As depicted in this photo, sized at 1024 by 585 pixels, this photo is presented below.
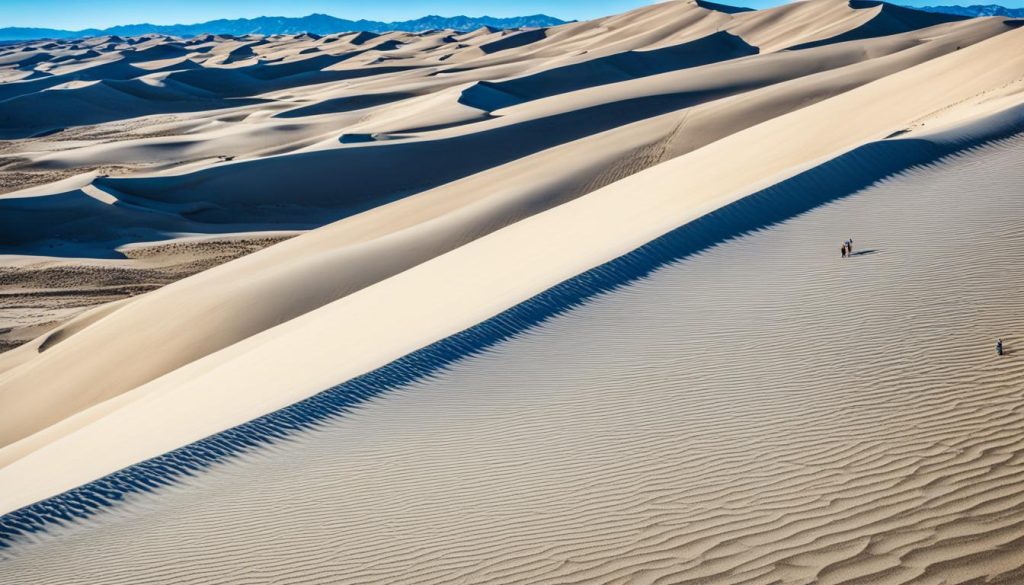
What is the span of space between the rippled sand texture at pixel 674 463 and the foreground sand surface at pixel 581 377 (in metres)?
0.02

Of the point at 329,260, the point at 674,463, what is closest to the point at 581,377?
the point at 674,463

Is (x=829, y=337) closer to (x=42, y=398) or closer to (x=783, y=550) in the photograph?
(x=783, y=550)

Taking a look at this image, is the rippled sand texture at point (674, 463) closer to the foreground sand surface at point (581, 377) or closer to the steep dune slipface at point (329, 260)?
the foreground sand surface at point (581, 377)

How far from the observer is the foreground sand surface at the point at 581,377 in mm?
4844

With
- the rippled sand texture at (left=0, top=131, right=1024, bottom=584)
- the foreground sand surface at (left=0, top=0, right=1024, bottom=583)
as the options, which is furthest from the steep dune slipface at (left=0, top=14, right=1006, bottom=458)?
the rippled sand texture at (left=0, top=131, right=1024, bottom=584)

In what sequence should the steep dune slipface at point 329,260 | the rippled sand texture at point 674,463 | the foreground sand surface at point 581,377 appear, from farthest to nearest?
the steep dune slipface at point 329,260, the foreground sand surface at point 581,377, the rippled sand texture at point 674,463

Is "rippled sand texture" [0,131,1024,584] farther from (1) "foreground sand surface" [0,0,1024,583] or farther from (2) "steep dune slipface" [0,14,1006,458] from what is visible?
(2) "steep dune slipface" [0,14,1006,458]

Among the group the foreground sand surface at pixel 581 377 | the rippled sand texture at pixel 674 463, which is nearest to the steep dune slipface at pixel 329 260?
the foreground sand surface at pixel 581 377

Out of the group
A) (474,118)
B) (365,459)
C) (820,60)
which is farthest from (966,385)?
(820,60)

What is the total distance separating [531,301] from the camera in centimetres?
940

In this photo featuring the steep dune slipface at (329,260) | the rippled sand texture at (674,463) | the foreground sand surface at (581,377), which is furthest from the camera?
the steep dune slipface at (329,260)

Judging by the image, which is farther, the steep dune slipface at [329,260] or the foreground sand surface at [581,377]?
the steep dune slipface at [329,260]

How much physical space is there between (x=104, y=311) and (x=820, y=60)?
123 ft

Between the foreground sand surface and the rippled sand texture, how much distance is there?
24mm
